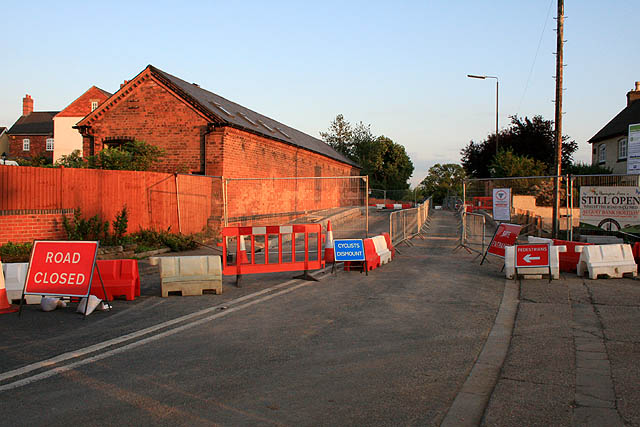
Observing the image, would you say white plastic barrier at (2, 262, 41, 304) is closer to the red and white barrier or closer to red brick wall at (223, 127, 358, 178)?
the red and white barrier

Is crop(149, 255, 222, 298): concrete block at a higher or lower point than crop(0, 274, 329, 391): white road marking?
higher

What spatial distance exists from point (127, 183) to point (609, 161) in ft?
127

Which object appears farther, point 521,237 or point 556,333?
point 521,237

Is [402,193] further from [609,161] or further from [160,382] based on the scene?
[160,382]

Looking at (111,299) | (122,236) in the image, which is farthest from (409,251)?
(111,299)

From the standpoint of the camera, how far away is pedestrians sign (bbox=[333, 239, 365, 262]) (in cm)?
1241

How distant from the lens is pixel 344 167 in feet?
158

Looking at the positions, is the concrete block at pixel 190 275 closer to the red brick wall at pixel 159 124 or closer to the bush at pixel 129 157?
the bush at pixel 129 157

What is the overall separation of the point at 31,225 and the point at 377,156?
225 feet

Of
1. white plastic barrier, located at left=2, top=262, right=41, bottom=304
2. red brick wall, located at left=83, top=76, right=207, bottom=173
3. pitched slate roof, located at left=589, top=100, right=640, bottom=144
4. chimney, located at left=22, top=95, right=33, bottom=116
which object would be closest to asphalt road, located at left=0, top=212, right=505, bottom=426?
white plastic barrier, located at left=2, top=262, right=41, bottom=304

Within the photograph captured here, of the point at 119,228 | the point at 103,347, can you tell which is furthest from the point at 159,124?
the point at 103,347

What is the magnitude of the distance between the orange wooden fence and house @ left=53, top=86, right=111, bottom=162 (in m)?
45.4

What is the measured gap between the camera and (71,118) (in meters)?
60.0

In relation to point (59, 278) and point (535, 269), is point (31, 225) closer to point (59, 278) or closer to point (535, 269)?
point (59, 278)
